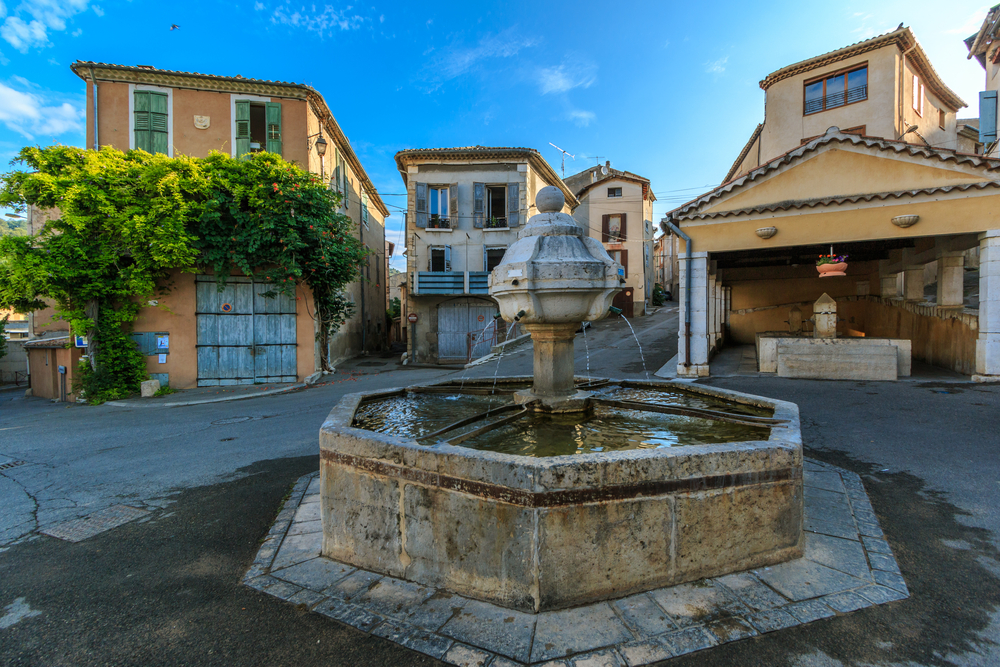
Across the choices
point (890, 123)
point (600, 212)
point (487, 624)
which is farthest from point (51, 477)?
point (600, 212)

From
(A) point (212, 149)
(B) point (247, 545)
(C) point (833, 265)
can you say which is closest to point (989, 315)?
(C) point (833, 265)

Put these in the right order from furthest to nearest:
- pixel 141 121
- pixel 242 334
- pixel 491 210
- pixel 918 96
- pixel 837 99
→ pixel 491 210
pixel 918 96
pixel 837 99
pixel 141 121
pixel 242 334

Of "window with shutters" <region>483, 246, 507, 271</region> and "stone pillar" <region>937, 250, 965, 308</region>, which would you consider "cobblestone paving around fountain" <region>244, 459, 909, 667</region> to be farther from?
"window with shutters" <region>483, 246, 507, 271</region>

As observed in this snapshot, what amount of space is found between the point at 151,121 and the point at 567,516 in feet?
56.5

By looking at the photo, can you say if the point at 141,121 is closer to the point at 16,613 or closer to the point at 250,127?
the point at 250,127

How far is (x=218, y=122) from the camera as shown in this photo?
46.5 ft

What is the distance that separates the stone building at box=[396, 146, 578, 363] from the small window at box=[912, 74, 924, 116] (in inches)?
617

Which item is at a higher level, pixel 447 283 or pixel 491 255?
pixel 491 255

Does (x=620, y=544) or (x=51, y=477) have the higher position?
(x=620, y=544)

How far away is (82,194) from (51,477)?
26.3 ft

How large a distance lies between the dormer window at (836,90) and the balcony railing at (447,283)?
1546 cm

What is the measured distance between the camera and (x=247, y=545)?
335 centimetres

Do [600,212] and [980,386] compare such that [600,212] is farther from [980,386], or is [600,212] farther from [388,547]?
[388,547]

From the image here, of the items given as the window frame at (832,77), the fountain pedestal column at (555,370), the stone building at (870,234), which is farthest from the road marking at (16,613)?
the window frame at (832,77)
